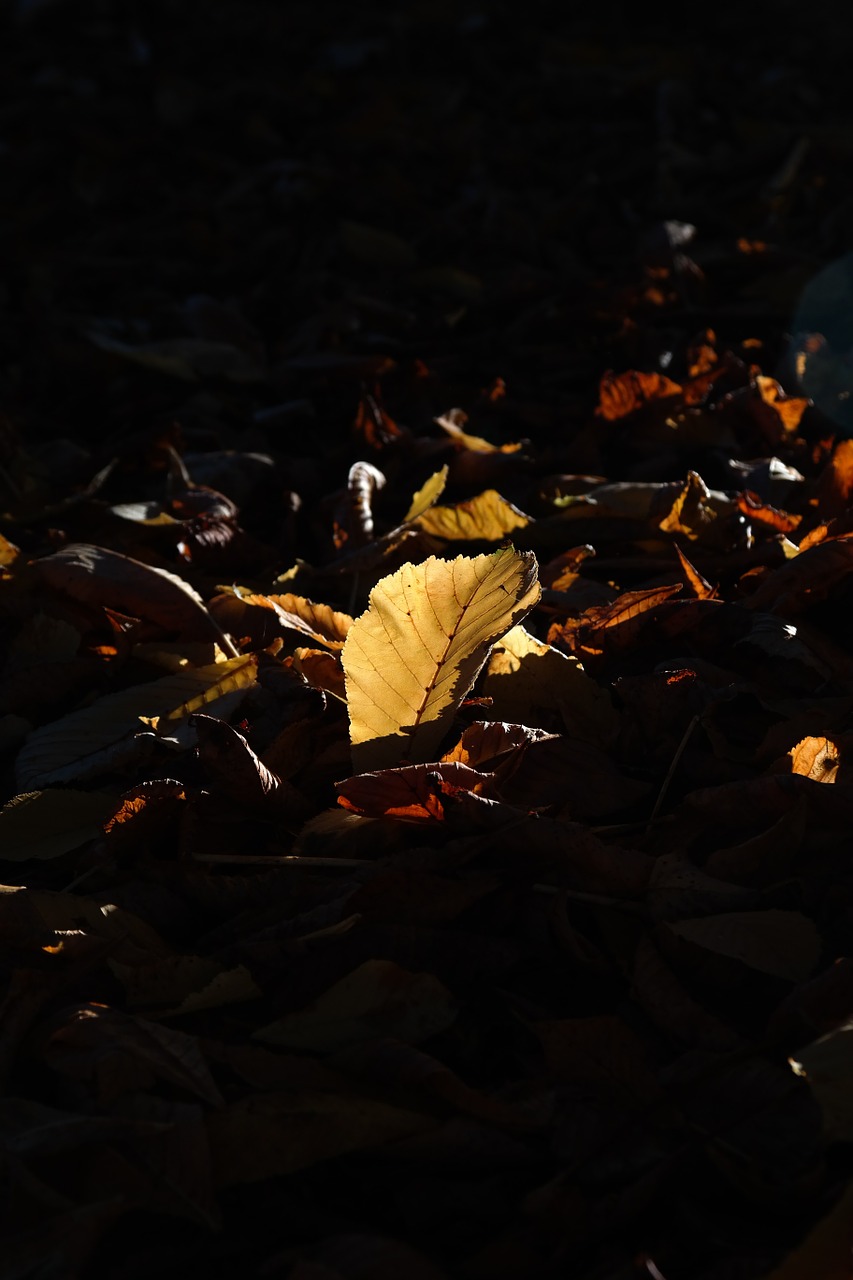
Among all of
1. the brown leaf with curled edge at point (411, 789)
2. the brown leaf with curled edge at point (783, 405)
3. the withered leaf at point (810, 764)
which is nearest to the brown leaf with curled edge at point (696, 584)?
the withered leaf at point (810, 764)

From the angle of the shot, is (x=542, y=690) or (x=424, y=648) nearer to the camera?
(x=424, y=648)

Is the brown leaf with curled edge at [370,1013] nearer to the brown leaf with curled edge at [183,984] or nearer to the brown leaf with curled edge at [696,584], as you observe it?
the brown leaf with curled edge at [183,984]

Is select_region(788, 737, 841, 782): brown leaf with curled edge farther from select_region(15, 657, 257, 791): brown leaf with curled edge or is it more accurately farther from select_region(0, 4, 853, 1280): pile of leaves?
select_region(15, 657, 257, 791): brown leaf with curled edge

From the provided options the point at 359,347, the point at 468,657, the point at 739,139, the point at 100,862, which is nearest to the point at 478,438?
the point at 359,347

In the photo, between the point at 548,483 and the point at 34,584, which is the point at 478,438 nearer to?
the point at 548,483

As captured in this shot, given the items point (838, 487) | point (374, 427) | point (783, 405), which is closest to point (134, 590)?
point (374, 427)

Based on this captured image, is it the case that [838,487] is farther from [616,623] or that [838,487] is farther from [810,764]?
[810,764]
